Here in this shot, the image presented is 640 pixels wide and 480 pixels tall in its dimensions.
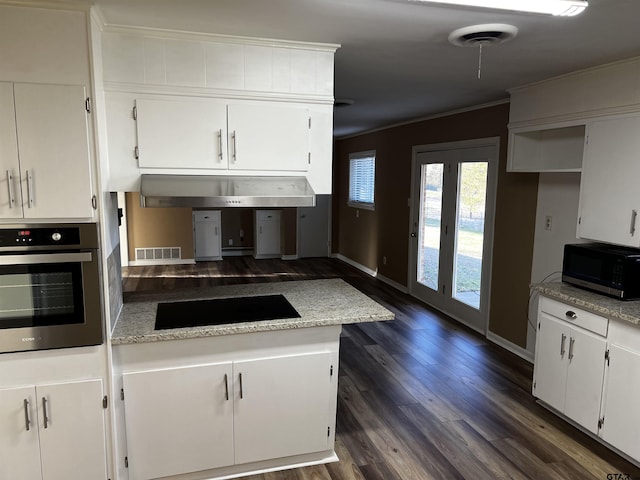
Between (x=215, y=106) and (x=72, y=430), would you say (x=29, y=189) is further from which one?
(x=72, y=430)

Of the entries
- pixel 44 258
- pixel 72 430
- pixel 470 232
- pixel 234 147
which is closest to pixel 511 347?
pixel 470 232

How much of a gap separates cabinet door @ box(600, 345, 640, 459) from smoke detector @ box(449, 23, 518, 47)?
1.91m

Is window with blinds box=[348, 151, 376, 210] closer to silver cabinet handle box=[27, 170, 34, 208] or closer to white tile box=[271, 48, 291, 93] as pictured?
white tile box=[271, 48, 291, 93]

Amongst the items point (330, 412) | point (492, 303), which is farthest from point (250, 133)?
point (492, 303)

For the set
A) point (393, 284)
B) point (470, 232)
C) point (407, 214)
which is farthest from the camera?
point (393, 284)

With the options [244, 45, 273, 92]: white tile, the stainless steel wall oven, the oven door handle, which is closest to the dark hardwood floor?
the stainless steel wall oven

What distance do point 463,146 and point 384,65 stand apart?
2.31 metres

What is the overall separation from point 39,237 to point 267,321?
3.74 ft

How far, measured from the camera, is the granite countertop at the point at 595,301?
262 centimetres

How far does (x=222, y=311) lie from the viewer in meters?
2.59

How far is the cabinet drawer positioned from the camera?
277cm

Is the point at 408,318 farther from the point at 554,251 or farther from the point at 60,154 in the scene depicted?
the point at 60,154

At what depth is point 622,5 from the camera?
1886mm

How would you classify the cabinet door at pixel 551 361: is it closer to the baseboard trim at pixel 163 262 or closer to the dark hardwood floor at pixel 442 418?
the dark hardwood floor at pixel 442 418
